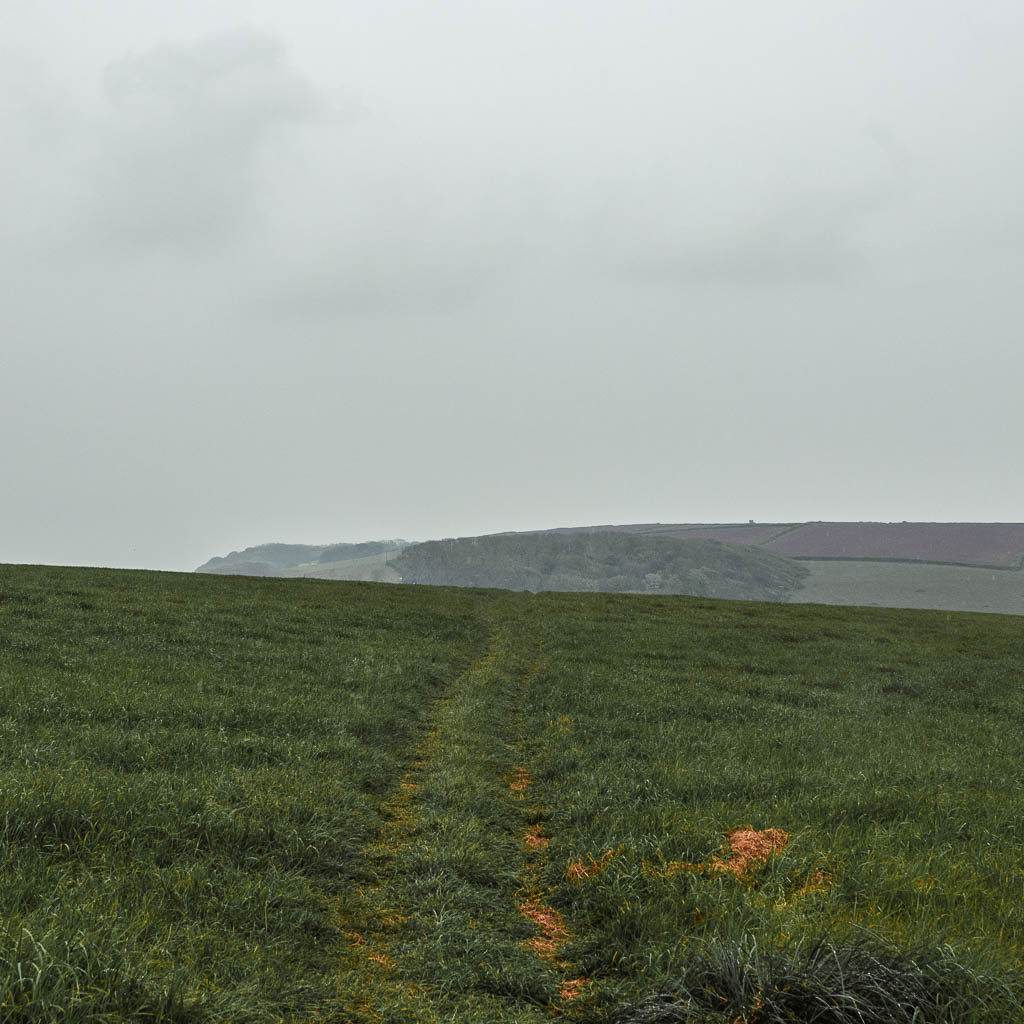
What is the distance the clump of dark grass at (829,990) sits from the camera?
4.95 m

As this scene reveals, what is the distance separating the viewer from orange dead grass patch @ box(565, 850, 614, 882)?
7898mm

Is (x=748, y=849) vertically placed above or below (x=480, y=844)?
above

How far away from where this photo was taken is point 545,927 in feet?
23.3

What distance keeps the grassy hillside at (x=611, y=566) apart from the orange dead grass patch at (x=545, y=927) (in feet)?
493

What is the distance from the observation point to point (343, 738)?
506 inches

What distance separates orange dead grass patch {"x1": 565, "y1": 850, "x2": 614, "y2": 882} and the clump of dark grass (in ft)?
7.87

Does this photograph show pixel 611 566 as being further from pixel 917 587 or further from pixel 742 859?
pixel 742 859

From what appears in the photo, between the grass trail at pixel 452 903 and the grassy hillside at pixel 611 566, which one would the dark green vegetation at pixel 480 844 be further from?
the grassy hillside at pixel 611 566

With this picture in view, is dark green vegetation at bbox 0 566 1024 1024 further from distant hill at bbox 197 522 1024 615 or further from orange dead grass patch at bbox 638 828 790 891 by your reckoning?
distant hill at bbox 197 522 1024 615

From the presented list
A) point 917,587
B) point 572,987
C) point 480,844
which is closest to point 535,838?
point 480,844

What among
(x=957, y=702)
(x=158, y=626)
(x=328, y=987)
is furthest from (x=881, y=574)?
(x=328, y=987)

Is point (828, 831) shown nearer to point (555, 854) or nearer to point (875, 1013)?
point (555, 854)

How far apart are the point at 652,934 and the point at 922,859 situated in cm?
392

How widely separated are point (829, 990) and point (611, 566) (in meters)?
179
